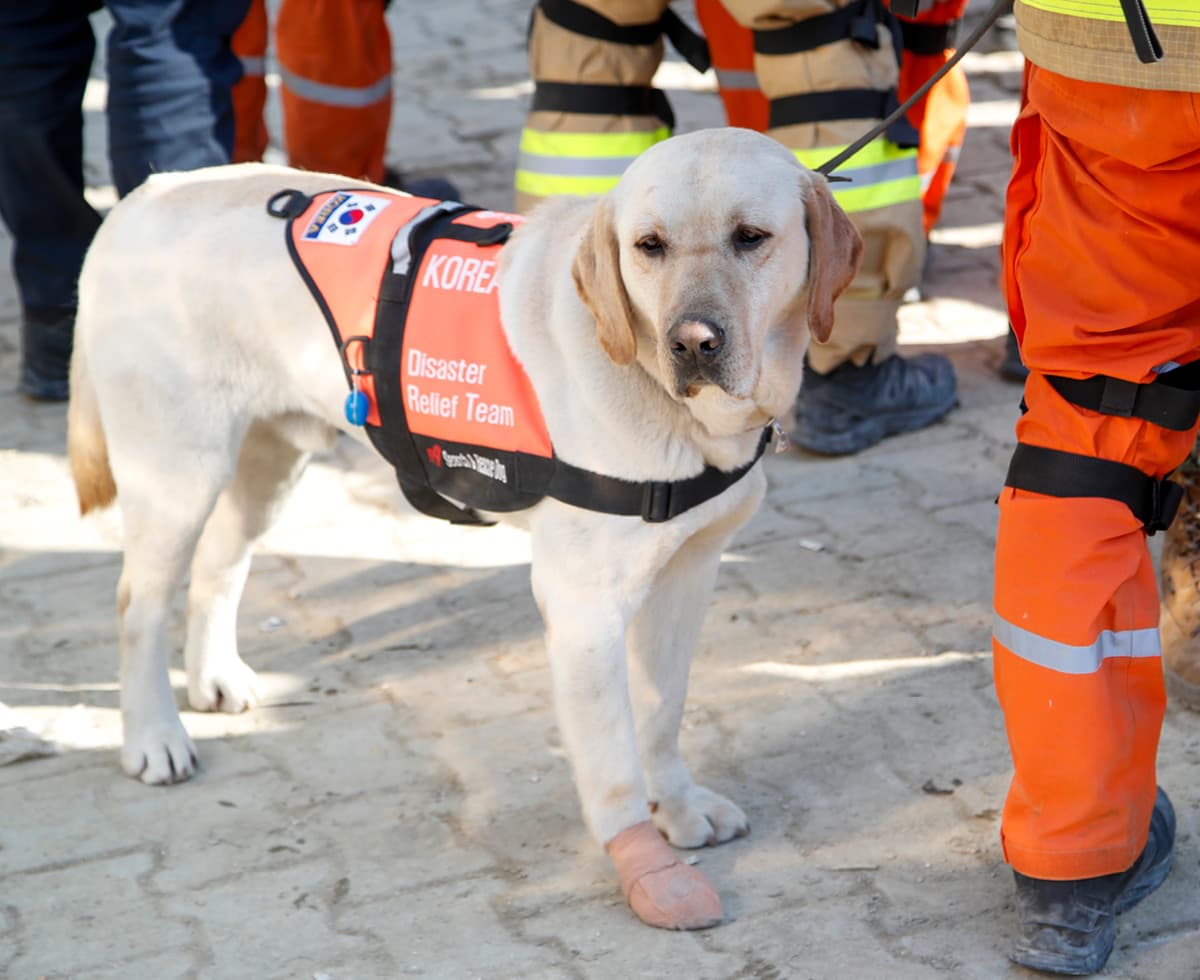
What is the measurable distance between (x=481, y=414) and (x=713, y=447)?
0.45 meters

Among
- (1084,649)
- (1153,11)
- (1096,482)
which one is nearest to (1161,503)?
(1096,482)

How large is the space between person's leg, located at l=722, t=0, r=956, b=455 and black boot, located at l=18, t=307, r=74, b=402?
2430 mm

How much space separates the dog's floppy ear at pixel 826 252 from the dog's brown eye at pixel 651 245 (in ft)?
0.87

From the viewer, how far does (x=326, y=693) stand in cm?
380

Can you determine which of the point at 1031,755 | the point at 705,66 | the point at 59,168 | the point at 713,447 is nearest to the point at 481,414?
the point at 713,447

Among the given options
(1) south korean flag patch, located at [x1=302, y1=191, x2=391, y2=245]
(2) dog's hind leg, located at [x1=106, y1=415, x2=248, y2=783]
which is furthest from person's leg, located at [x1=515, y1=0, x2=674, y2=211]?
(2) dog's hind leg, located at [x1=106, y1=415, x2=248, y2=783]

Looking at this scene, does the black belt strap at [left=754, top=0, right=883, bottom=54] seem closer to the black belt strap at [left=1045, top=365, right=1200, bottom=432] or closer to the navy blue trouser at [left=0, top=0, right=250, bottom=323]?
the navy blue trouser at [left=0, top=0, right=250, bottom=323]

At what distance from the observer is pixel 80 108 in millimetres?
5020

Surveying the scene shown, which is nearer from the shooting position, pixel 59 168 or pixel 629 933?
pixel 629 933

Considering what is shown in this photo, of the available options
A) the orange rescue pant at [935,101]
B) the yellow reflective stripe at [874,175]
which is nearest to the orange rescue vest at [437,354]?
the yellow reflective stripe at [874,175]

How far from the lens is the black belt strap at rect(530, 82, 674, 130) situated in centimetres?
468

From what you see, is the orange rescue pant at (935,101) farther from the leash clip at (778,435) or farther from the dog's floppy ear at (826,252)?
the dog's floppy ear at (826,252)

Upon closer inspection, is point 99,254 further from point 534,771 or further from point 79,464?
point 534,771

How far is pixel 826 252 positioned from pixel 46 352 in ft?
11.1
